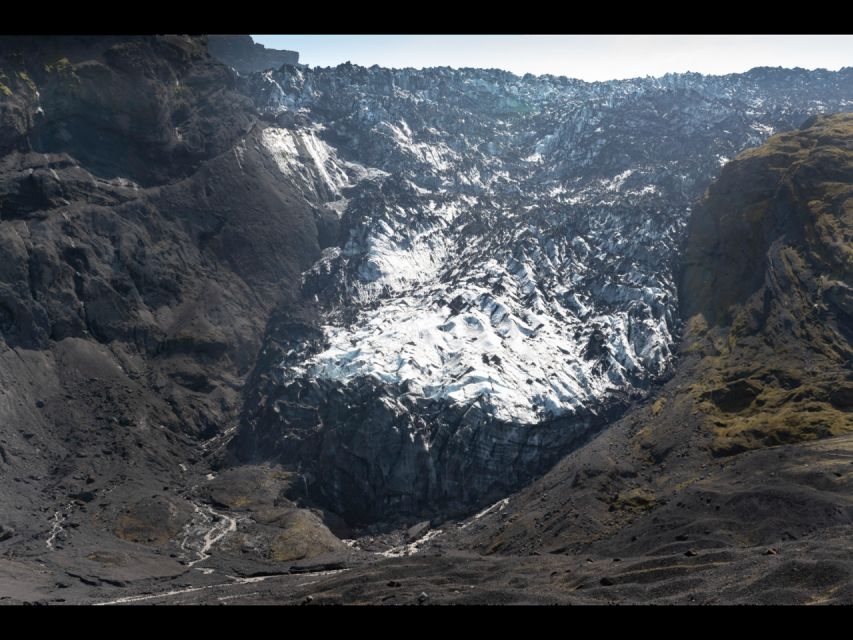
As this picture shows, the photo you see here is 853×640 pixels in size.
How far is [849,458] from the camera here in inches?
4906

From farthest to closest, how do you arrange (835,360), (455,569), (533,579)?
(835,360) < (455,569) < (533,579)

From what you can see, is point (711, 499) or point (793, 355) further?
point (793, 355)

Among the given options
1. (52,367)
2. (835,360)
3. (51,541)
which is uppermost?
(52,367)

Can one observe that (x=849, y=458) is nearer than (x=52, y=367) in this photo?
Yes

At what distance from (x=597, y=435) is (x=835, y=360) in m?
55.3

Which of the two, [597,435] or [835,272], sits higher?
[835,272]

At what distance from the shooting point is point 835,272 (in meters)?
186

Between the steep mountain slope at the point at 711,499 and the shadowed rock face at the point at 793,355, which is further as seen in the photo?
the shadowed rock face at the point at 793,355

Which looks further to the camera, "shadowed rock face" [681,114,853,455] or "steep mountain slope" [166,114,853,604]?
"shadowed rock face" [681,114,853,455]

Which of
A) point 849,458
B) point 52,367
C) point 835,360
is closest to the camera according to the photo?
point 849,458

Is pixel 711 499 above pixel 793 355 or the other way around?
the other way around

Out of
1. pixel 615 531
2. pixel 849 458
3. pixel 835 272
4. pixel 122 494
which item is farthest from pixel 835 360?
pixel 122 494
